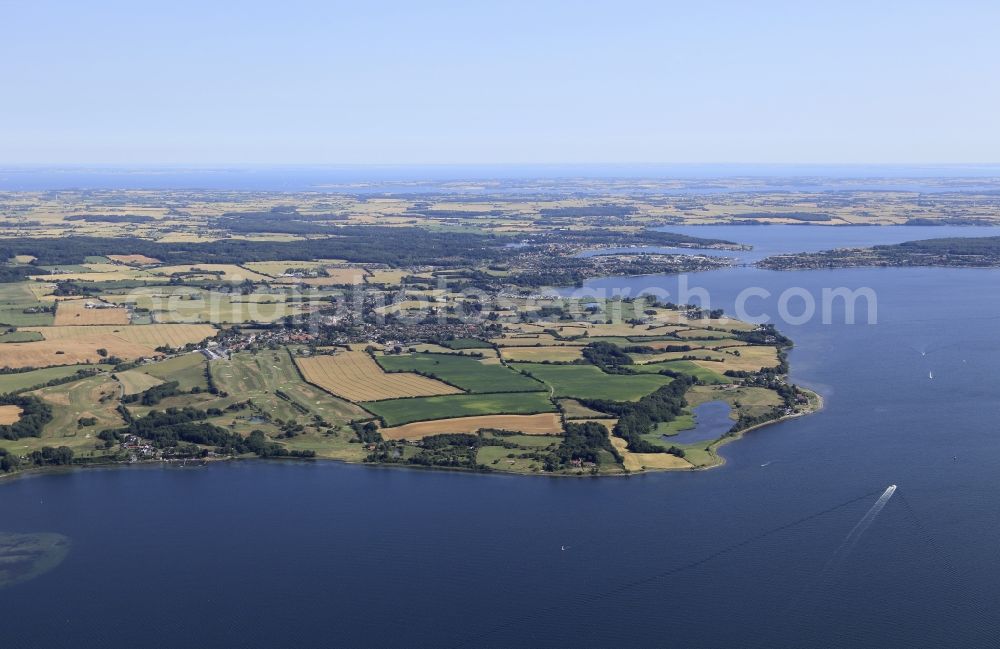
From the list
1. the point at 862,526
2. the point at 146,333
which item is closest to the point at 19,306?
the point at 146,333

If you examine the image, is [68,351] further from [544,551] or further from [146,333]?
[544,551]

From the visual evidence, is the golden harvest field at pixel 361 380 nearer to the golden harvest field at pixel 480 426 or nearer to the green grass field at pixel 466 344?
the golden harvest field at pixel 480 426

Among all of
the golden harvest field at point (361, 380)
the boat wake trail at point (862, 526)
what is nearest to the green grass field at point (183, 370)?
the golden harvest field at point (361, 380)

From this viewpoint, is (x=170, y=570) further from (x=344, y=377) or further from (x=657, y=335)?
(x=657, y=335)

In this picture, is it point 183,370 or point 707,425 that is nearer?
point 707,425

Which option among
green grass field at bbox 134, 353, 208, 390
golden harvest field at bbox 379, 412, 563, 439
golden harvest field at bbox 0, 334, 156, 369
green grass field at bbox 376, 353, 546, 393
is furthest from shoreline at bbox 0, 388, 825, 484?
golden harvest field at bbox 0, 334, 156, 369

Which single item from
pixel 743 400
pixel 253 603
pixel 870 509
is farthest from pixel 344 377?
pixel 870 509
